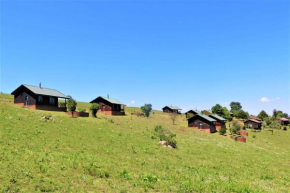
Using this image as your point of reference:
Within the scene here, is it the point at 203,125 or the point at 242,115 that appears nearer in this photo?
the point at 203,125

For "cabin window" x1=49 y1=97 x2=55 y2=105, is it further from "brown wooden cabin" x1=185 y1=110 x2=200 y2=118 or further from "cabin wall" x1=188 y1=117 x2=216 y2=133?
"brown wooden cabin" x1=185 y1=110 x2=200 y2=118

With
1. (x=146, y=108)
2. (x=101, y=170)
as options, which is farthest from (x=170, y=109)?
(x=101, y=170)

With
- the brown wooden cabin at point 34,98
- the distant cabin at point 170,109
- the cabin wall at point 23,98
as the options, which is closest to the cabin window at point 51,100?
the brown wooden cabin at point 34,98

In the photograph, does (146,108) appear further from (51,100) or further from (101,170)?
(101,170)

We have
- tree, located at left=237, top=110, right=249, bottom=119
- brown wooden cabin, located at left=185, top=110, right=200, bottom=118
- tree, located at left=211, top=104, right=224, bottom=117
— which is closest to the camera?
brown wooden cabin, located at left=185, top=110, right=200, bottom=118

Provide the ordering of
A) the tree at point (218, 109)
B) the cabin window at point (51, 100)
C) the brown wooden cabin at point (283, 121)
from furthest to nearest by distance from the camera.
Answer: the brown wooden cabin at point (283, 121)
the tree at point (218, 109)
the cabin window at point (51, 100)

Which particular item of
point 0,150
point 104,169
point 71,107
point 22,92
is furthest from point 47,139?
point 22,92

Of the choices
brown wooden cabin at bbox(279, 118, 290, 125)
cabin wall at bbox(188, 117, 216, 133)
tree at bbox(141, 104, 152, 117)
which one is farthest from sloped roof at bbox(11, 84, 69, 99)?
brown wooden cabin at bbox(279, 118, 290, 125)

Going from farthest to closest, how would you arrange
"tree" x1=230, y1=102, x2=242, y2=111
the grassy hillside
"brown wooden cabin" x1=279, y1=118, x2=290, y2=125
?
"tree" x1=230, y1=102, x2=242, y2=111, "brown wooden cabin" x1=279, y1=118, x2=290, y2=125, the grassy hillside

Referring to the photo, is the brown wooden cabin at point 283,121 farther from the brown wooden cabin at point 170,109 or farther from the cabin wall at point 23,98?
the cabin wall at point 23,98

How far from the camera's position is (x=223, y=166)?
20.7 meters

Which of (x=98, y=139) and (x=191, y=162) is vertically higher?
(x=98, y=139)

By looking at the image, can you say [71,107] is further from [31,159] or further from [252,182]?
[252,182]

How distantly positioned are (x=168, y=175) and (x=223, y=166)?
8637 millimetres
